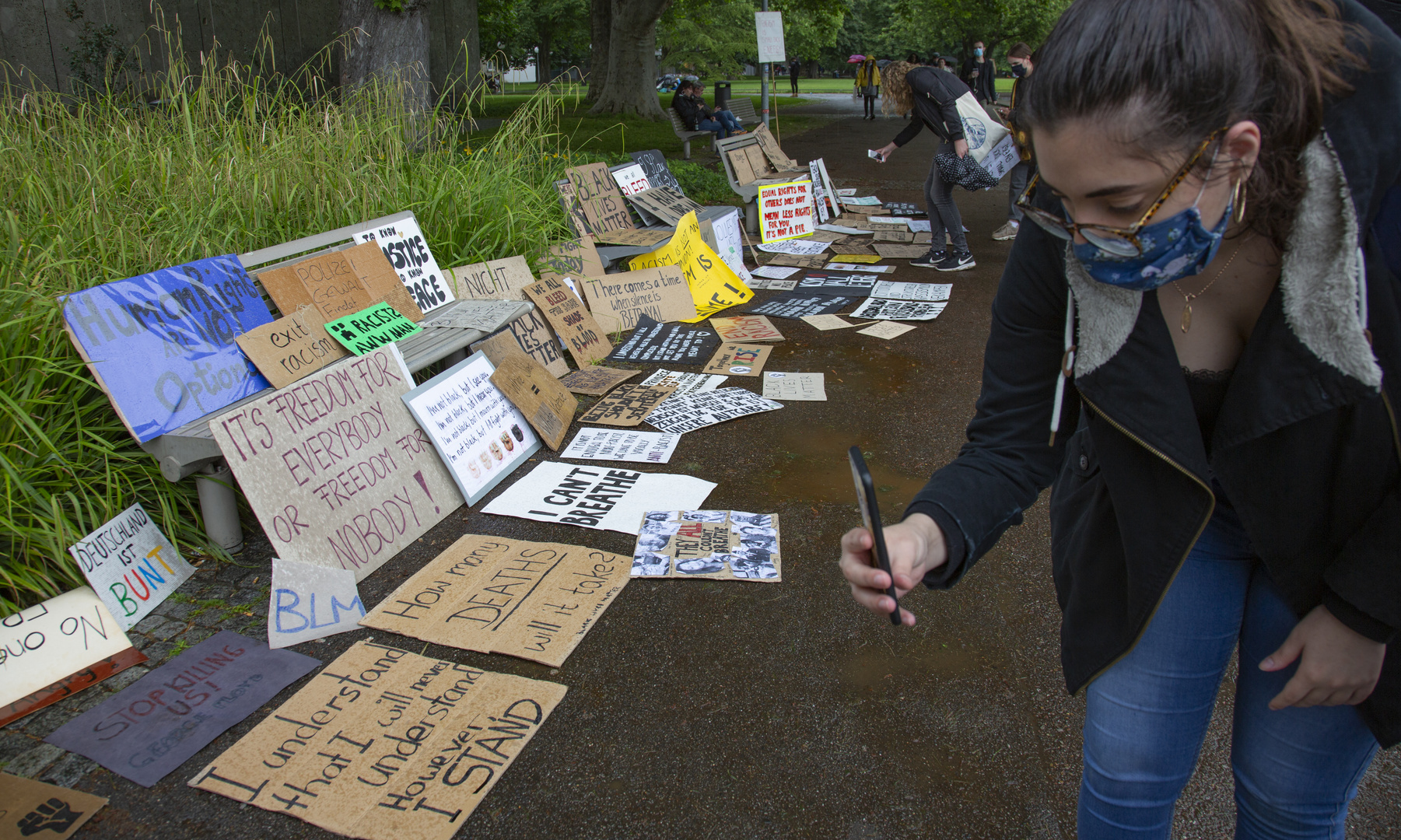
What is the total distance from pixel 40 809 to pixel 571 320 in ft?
11.9

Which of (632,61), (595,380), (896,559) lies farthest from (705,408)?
(632,61)

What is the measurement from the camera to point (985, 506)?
1318mm

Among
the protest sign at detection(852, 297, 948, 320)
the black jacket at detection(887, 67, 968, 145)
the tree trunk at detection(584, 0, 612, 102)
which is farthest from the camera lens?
the tree trunk at detection(584, 0, 612, 102)

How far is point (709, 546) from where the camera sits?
325 cm

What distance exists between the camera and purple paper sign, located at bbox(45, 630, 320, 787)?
7.43 ft

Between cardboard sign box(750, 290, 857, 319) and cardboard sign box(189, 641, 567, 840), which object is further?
cardboard sign box(750, 290, 857, 319)

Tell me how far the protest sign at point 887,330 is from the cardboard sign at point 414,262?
2.79 meters

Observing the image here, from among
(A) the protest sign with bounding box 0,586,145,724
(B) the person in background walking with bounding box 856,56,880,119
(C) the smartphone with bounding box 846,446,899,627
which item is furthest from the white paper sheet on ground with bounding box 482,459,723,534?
(B) the person in background walking with bounding box 856,56,880,119

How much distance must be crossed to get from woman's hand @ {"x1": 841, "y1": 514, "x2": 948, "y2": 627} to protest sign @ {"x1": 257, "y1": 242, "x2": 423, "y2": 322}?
10.9 feet

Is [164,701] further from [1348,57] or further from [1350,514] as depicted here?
[1348,57]

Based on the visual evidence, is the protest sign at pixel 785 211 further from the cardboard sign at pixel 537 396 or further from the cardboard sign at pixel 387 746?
the cardboard sign at pixel 387 746

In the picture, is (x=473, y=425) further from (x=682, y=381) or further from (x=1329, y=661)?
(x=1329, y=661)

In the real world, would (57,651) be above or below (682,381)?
above

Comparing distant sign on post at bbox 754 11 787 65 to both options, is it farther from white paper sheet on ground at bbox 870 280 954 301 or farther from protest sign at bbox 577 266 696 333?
protest sign at bbox 577 266 696 333
